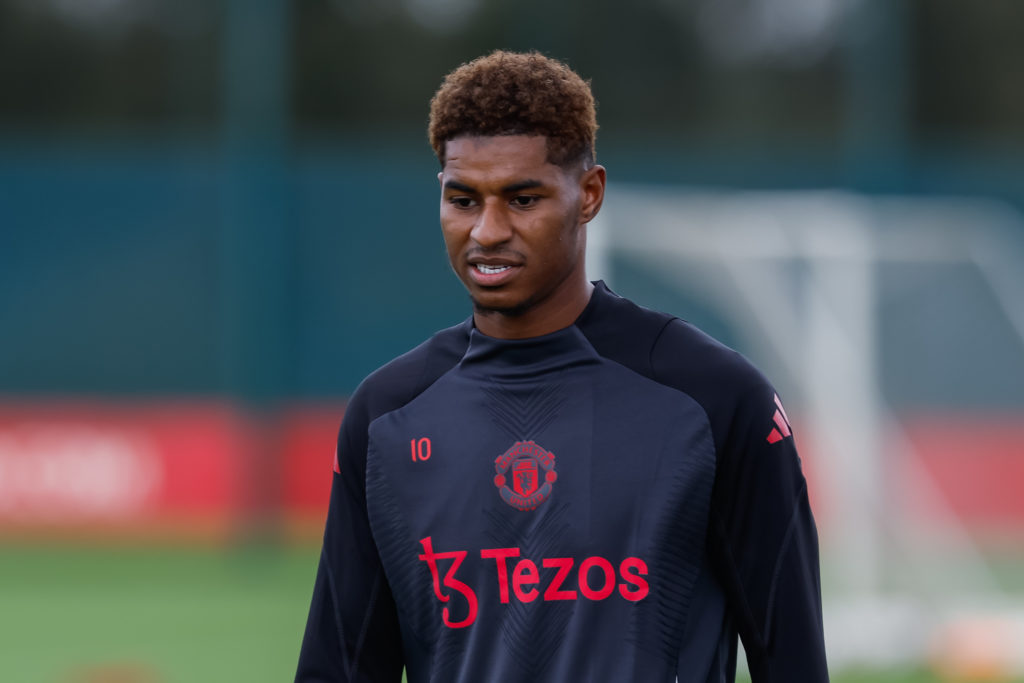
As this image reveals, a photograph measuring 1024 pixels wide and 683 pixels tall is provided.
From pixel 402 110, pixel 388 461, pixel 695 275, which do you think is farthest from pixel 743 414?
pixel 402 110

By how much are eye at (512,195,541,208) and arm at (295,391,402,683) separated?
48 centimetres

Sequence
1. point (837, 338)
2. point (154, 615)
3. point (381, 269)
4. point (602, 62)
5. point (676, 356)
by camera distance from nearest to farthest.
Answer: point (676, 356), point (837, 338), point (154, 615), point (381, 269), point (602, 62)

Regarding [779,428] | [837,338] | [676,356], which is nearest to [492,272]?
[676,356]

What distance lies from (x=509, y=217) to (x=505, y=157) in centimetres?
10

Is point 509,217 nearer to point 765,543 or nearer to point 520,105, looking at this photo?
point 520,105

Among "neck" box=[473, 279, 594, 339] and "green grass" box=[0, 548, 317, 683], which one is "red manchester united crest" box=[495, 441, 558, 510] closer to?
"neck" box=[473, 279, 594, 339]

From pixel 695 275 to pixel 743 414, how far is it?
7.44 meters

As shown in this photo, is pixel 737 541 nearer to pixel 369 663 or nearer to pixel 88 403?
pixel 369 663

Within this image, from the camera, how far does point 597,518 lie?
2.51 m

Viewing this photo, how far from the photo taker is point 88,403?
13.4 metres

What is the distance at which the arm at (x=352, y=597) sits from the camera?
2.70 meters

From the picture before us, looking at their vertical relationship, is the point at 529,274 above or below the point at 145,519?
above

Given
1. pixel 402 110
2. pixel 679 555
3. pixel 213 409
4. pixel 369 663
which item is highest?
pixel 402 110

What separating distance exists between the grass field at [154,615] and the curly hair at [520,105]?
5.58m
